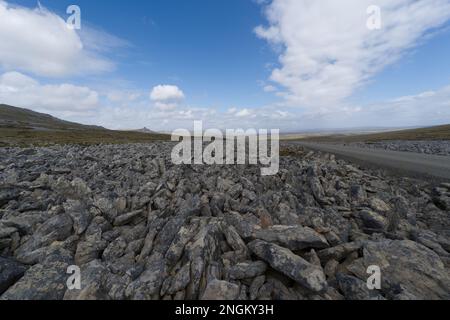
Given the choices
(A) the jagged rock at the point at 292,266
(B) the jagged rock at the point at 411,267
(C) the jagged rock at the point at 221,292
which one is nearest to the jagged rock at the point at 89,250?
(C) the jagged rock at the point at 221,292

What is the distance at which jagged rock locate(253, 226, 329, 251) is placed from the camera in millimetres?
4848

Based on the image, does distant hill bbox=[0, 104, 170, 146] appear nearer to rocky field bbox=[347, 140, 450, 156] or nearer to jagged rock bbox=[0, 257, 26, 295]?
jagged rock bbox=[0, 257, 26, 295]

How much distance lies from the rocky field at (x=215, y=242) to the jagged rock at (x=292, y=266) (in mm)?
19

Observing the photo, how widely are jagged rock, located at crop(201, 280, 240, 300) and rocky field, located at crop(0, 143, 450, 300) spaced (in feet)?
0.06

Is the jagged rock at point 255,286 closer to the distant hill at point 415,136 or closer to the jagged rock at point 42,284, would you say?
the jagged rock at point 42,284

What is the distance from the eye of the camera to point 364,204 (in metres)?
7.50

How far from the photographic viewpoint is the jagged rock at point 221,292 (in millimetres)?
3727

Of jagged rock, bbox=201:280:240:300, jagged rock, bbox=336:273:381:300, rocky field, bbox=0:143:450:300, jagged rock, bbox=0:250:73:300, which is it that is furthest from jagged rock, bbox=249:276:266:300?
jagged rock, bbox=0:250:73:300

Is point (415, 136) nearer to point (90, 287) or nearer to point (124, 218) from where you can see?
point (124, 218)
